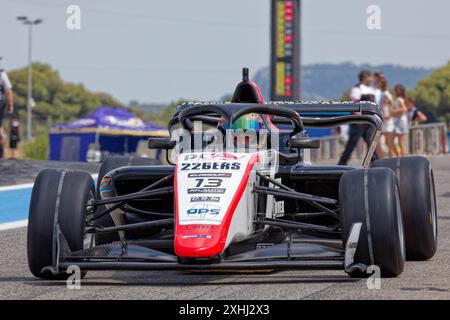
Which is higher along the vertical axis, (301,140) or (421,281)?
(301,140)

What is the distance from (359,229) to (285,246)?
521 millimetres

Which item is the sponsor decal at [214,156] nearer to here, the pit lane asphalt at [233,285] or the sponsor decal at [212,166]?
the sponsor decal at [212,166]

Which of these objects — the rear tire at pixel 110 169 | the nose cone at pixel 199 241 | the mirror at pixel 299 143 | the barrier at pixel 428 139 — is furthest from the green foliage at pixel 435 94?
the nose cone at pixel 199 241

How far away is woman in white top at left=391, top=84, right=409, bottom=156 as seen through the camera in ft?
64.4

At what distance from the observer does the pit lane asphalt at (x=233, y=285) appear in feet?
21.1

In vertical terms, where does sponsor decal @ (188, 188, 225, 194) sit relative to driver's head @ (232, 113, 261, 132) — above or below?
below

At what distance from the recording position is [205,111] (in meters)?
7.82

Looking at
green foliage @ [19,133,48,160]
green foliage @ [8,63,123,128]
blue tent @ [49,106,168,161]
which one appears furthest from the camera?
green foliage @ [8,63,123,128]

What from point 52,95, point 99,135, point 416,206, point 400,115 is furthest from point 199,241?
point 52,95

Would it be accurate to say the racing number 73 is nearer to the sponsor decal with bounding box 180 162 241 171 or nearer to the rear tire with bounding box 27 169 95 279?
the sponsor decal with bounding box 180 162 241 171

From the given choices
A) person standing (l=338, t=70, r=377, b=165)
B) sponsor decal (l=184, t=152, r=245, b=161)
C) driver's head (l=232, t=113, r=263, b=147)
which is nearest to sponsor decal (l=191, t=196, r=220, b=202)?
sponsor decal (l=184, t=152, r=245, b=161)

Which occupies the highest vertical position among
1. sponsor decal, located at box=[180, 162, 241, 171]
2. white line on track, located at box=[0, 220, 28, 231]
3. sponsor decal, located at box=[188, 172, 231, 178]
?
sponsor decal, located at box=[180, 162, 241, 171]
